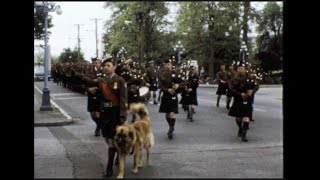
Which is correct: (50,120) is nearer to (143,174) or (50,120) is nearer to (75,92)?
(143,174)

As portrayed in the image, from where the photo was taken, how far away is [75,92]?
27.6 meters

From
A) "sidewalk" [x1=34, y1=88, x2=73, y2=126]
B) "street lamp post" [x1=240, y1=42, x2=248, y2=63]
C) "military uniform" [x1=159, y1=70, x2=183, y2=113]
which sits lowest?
"sidewalk" [x1=34, y1=88, x2=73, y2=126]

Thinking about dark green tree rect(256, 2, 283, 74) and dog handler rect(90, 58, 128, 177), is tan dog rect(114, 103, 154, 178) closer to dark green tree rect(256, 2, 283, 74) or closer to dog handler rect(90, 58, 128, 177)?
dog handler rect(90, 58, 128, 177)

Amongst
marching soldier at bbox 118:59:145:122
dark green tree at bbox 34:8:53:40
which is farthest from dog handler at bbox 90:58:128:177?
marching soldier at bbox 118:59:145:122

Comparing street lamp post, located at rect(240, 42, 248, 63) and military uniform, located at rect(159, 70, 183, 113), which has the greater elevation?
street lamp post, located at rect(240, 42, 248, 63)

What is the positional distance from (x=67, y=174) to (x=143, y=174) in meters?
1.09

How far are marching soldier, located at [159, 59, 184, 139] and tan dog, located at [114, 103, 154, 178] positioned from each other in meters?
3.29

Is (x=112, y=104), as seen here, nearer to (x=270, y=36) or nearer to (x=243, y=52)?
(x=270, y=36)

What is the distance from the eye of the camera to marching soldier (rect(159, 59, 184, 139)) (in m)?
12.6

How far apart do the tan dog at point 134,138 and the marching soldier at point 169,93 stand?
3.29m

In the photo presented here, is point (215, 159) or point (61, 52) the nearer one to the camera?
point (61, 52)
